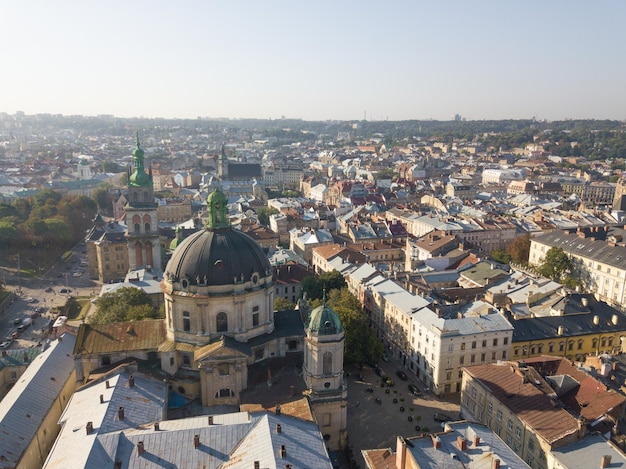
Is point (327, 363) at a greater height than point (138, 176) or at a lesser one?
lesser

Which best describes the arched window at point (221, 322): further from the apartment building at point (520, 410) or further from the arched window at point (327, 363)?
the apartment building at point (520, 410)

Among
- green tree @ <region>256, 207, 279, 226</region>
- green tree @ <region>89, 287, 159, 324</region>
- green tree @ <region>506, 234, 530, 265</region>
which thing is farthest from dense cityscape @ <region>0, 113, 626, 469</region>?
green tree @ <region>256, 207, 279, 226</region>

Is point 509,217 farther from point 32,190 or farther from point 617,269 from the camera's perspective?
point 32,190

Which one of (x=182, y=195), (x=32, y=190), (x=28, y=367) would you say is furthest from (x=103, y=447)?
(x=32, y=190)

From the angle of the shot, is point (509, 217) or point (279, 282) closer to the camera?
point (279, 282)

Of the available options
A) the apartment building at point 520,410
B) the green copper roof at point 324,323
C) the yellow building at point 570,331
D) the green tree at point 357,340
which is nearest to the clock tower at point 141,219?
the green tree at point 357,340

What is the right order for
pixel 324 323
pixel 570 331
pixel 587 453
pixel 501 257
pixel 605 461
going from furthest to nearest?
pixel 501 257
pixel 570 331
pixel 324 323
pixel 587 453
pixel 605 461

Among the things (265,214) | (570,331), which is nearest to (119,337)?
(570,331)

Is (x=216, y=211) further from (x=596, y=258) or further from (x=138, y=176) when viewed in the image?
(x=596, y=258)
